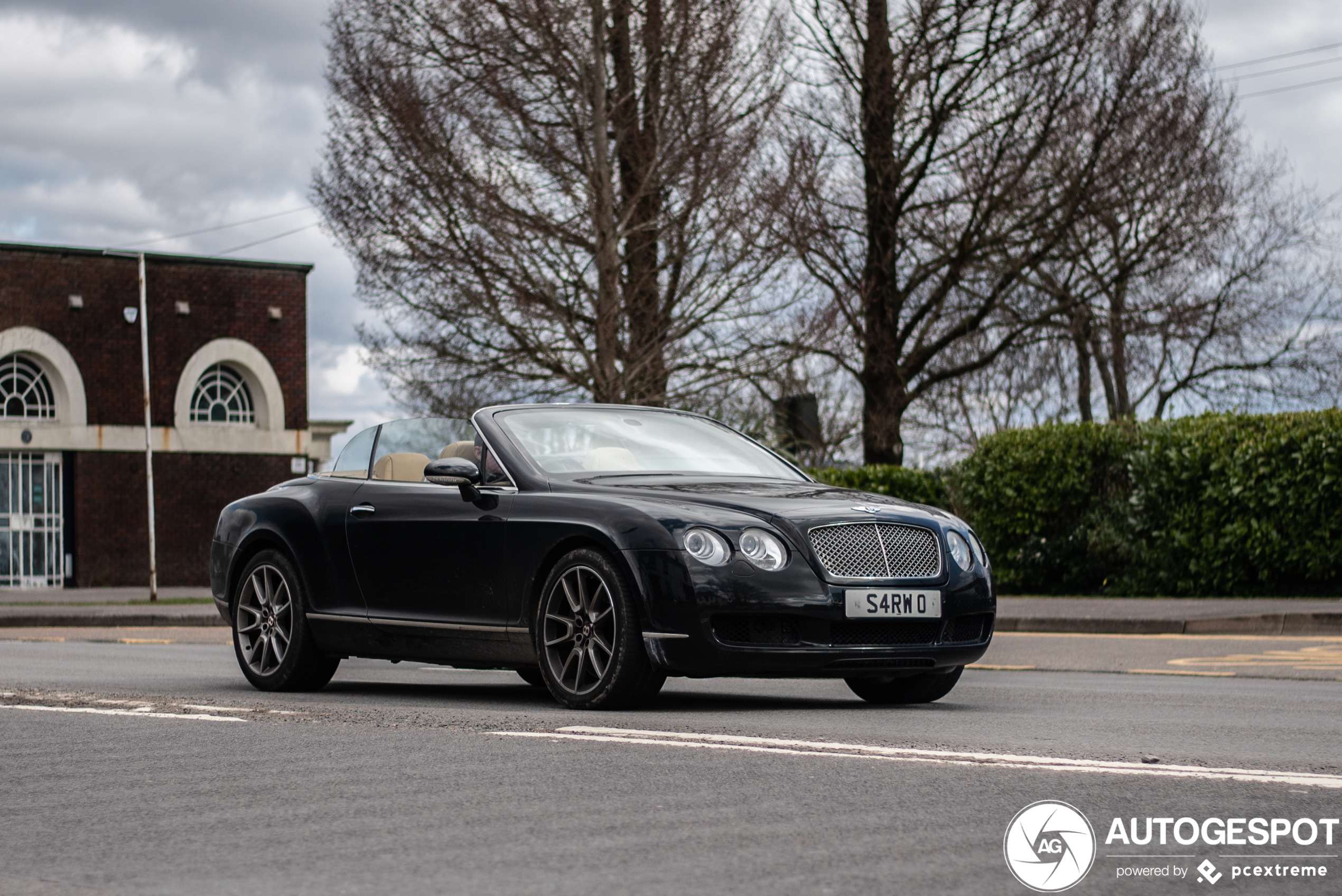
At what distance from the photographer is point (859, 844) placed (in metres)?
4.20

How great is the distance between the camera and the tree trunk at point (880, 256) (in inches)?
1061

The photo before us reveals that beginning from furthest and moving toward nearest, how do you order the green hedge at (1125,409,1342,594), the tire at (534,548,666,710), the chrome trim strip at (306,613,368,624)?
the green hedge at (1125,409,1342,594)
the chrome trim strip at (306,613,368,624)
the tire at (534,548,666,710)

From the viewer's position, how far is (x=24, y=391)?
3494 centimetres

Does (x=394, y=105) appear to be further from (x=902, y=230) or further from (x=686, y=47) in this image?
(x=902, y=230)

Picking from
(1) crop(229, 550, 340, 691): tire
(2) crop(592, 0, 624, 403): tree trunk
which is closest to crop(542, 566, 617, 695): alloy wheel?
(1) crop(229, 550, 340, 691): tire

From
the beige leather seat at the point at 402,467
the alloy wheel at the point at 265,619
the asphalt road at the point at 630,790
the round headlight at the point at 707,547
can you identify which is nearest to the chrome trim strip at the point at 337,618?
the alloy wheel at the point at 265,619

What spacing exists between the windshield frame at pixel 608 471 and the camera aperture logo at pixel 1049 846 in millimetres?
3769

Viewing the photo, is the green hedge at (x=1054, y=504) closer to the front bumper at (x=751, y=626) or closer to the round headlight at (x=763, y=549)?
the front bumper at (x=751, y=626)

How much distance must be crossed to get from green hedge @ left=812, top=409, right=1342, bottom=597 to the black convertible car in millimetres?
10470

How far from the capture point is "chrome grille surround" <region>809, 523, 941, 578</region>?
7.38 metres

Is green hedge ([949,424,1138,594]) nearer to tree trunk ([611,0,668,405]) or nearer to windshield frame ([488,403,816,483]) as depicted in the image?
tree trunk ([611,0,668,405])

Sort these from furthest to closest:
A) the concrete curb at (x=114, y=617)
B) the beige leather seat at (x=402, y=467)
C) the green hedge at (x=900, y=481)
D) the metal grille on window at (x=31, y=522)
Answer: the metal grille on window at (x=31, y=522) → the green hedge at (x=900, y=481) → the concrete curb at (x=114, y=617) → the beige leather seat at (x=402, y=467)

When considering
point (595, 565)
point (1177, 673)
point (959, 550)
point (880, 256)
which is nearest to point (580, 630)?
point (595, 565)

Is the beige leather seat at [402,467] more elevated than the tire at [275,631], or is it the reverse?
the beige leather seat at [402,467]
